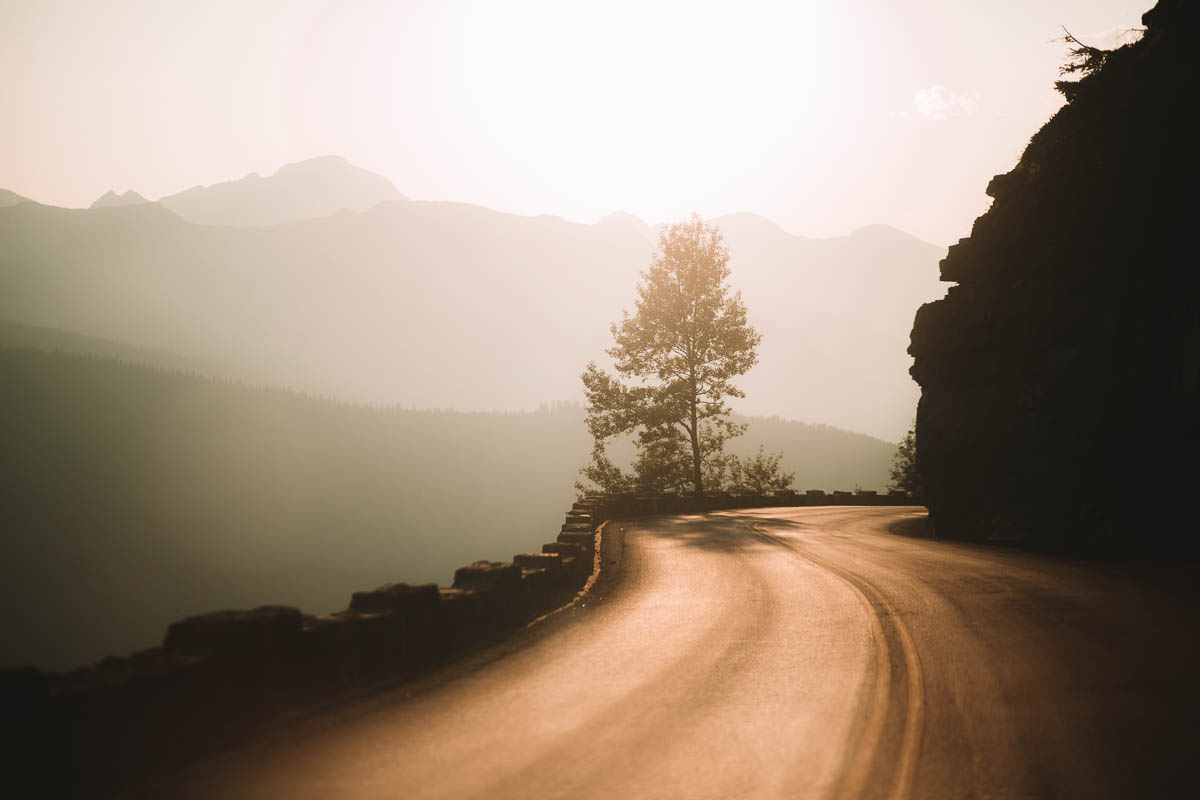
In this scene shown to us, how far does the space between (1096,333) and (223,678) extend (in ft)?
65.2

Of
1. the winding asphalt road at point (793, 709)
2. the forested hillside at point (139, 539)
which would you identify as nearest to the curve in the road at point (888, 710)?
the winding asphalt road at point (793, 709)

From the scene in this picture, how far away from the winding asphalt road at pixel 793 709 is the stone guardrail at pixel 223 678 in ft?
1.45

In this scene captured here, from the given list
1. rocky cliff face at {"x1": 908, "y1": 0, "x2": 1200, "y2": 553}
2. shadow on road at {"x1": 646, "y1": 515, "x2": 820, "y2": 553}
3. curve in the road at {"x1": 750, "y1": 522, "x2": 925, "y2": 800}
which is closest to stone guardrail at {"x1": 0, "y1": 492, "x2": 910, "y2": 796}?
curve in the road at {"x1": 750, "y1": 522, "x2": 925, "y2": 800}

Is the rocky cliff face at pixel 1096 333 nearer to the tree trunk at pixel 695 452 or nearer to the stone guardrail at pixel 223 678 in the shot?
the stone guardrail at pixel 223 678

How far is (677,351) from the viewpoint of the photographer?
43.1 meters

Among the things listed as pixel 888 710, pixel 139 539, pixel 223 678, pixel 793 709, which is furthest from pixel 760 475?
pixel 139 539

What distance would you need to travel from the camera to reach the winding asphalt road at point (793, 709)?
4688 millimetres

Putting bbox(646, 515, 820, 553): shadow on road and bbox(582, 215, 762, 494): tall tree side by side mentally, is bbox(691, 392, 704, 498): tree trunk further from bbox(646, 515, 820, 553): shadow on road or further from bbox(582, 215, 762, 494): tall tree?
bbox(646, 515, 820, 553): shadow on road

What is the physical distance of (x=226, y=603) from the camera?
478ft

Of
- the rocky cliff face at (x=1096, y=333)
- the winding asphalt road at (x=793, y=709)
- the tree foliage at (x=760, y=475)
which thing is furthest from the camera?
the tree foliage at (x=760, y=475)

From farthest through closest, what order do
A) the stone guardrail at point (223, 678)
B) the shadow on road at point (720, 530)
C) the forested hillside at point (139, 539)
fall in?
the forested hillside at point (139, 539)
the shadow on road at point (720, 530)
the stone guardrail at point (223, 678)

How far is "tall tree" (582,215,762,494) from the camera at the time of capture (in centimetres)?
4259

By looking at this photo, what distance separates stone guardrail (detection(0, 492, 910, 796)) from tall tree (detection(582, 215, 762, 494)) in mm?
33369

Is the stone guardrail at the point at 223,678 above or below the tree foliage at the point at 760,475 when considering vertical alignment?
below
